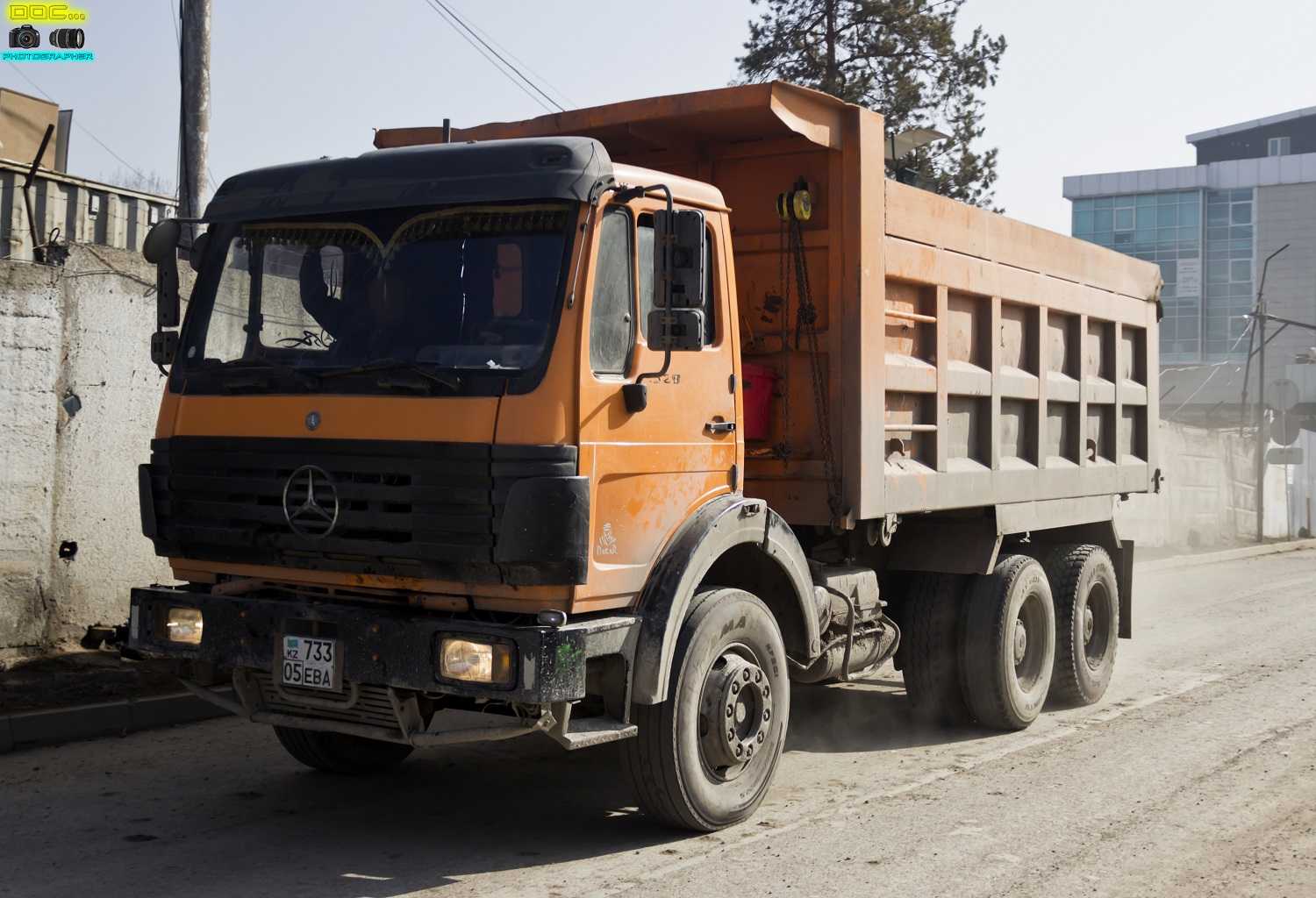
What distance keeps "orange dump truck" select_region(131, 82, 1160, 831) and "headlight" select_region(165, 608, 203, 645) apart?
0.6 inches

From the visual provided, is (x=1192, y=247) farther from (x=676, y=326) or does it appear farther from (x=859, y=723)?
(x=676, y=326)

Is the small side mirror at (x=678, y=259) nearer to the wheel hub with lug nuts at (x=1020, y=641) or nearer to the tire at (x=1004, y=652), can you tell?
the tire at (x=1004, y=652)

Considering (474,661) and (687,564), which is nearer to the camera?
(474,661)

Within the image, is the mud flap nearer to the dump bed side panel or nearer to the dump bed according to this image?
the dump bed side panel

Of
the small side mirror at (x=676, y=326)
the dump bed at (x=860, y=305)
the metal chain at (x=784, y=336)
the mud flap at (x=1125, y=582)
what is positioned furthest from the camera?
the mud flap at (x=1125, y=582)

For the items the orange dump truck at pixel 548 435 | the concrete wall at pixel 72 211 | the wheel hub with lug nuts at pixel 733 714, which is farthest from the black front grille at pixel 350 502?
the concrete wall at pixel 72 211

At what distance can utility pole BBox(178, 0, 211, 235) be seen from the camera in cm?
943

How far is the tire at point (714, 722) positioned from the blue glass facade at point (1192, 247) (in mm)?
69818

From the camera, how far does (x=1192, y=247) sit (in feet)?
237

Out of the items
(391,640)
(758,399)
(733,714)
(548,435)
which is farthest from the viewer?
(758,399)

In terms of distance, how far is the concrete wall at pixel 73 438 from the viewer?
29.4ft

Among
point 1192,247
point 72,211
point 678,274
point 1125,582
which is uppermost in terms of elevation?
point 1192,247

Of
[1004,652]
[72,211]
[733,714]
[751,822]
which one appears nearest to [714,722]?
[733,714]

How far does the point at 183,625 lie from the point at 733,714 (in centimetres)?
224
